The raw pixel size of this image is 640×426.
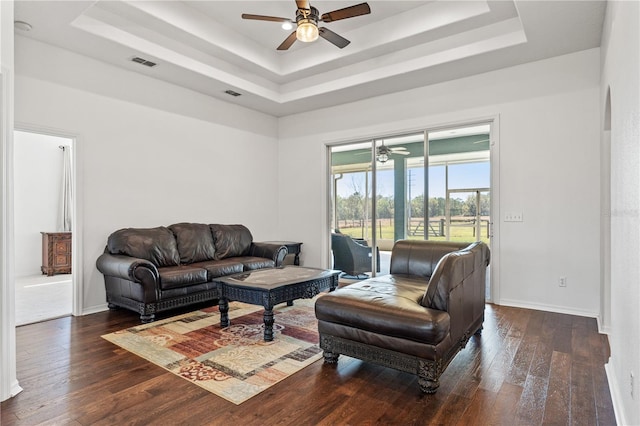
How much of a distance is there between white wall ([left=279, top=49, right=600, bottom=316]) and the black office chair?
83.2 inches

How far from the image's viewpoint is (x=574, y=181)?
4.22 metres

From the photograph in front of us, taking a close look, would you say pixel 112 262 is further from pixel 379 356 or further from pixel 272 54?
pixel 272 54

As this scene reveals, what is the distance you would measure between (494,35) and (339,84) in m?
2.18

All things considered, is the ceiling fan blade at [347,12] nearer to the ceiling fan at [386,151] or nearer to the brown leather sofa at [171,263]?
the ceiling fan at [386,151]

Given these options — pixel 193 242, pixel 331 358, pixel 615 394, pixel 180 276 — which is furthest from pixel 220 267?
pixel 615 394

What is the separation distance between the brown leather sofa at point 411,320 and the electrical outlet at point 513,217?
1772 millimetres

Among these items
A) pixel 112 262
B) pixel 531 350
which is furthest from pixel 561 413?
pixel 112 262

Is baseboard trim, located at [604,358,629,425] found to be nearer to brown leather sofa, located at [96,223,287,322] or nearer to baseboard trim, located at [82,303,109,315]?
brown leather sofa, located at [96,223,287,322]

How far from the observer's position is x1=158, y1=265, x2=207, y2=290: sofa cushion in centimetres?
399

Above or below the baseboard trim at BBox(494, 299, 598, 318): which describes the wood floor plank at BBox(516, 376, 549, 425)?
below

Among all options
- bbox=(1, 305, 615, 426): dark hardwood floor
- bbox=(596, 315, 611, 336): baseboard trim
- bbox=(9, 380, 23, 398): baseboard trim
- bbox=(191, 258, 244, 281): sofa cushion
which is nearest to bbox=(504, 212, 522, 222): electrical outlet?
bbox=(596, 315, 611, 336): baseboard trim

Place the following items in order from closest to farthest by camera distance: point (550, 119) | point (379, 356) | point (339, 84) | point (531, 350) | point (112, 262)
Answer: point (379, 356), point (531, 350), point (112, 262), point (550, 119), point (339, 84)

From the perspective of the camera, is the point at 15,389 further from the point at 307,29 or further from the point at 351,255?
the point at 351,255

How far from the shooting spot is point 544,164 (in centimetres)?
440
